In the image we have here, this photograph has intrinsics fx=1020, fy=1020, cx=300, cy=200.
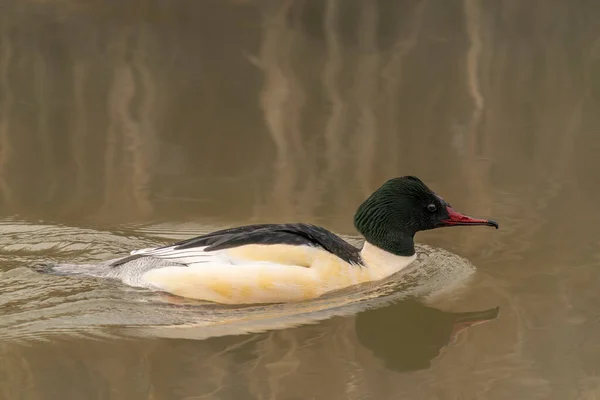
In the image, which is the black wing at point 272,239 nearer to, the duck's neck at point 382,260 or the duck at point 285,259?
the duck at point 285,259

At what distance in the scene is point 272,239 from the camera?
21.8ft

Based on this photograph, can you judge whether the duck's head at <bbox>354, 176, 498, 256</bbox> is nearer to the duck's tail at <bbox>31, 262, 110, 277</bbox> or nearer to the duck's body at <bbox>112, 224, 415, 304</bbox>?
the duck's body at <bbox>112, 224, 415, 304</bbox>

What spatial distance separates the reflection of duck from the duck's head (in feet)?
1.89

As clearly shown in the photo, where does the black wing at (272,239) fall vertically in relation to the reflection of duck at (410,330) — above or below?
above

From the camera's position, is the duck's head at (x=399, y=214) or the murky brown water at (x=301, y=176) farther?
the duck's head at (x=399, y=214)

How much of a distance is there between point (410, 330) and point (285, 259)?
3.09 feet

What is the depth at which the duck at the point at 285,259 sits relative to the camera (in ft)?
21.4

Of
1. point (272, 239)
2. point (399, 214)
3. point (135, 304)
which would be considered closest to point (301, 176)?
point (399, 214)

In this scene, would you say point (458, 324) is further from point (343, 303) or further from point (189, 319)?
point (189, 319)

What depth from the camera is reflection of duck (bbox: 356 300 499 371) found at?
5820 mm

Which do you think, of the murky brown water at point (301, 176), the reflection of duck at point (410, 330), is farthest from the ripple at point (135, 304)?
the reflection of duck at point (410, 330)

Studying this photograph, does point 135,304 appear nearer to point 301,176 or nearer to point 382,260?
point 382,260

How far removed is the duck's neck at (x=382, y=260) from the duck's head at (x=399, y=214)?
0.03 m

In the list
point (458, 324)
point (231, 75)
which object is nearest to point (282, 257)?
point (458, 324)
